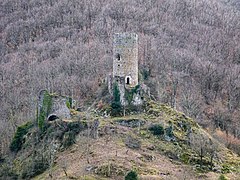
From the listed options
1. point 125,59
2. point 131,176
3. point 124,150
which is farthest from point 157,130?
point 131,176

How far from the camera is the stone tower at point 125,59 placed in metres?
39.8

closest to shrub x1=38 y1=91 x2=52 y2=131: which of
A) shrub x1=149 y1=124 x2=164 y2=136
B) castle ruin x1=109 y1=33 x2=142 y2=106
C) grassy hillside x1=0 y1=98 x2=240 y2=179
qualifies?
grassy hillside x1=0 y1=98 x2=240 y2=179

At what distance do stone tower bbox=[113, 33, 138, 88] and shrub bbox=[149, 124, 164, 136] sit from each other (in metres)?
4.93

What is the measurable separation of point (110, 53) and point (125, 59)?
159 ft

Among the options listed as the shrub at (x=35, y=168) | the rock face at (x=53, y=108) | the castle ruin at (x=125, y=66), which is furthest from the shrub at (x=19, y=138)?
the castle ruin at (x=125, y=66)

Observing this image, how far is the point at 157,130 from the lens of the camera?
36312 mm

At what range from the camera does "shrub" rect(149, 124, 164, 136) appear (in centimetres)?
3622

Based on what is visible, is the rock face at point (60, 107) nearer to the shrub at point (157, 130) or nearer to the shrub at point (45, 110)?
the shrub at point (45, 110)

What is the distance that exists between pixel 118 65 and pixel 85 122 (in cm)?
624

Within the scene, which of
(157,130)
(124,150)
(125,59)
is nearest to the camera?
(124,150)

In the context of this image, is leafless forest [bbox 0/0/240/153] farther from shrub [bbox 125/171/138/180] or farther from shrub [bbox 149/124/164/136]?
shrub [bbox 125/171/138/180]

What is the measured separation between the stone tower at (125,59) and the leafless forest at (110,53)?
13.7 meters

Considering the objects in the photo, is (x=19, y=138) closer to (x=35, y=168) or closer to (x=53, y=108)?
(x=53, y=108)

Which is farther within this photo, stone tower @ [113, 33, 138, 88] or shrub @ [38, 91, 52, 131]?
shrub @ [38, 91, 52, 131]
